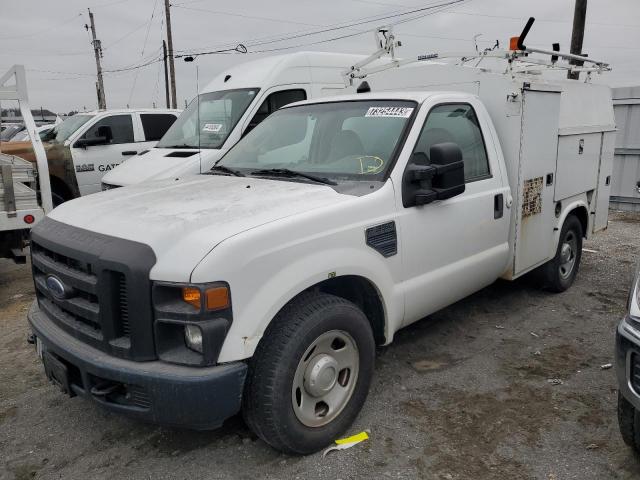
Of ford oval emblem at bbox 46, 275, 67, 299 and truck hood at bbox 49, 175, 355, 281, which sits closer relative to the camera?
truck hood at bbox 49, 175, 355, 281

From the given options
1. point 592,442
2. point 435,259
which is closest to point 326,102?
point 435,259

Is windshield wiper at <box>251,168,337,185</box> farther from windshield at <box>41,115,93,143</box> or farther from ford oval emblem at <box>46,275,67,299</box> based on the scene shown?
windshield at <box>41,115,93,143</box>

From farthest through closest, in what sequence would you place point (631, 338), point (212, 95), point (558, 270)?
point (212, 95), point (558, 270), point (631, 338)

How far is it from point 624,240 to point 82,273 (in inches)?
305

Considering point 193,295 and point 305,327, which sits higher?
point 193,295

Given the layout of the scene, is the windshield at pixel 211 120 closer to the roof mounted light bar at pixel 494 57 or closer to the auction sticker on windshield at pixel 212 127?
the auction sticker on windshield at pixel 212 127

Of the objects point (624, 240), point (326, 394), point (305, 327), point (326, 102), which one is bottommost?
point (624, 240)

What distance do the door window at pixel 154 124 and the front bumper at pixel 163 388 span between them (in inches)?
298

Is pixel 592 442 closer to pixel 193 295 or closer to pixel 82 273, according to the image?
pixel 193 295

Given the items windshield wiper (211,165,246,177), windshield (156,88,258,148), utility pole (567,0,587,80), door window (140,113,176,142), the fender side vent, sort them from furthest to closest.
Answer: utility pole (567,0,587,80) → door window (140,113,176,142) → windshield (156,88,258,148) → windshield wiper (211,165,246,177) → the fender side vent

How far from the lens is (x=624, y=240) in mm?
8031

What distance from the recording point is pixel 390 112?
377cm

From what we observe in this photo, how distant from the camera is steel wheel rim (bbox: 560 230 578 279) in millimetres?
5566

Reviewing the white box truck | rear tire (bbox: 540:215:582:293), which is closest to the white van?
the white box truck
